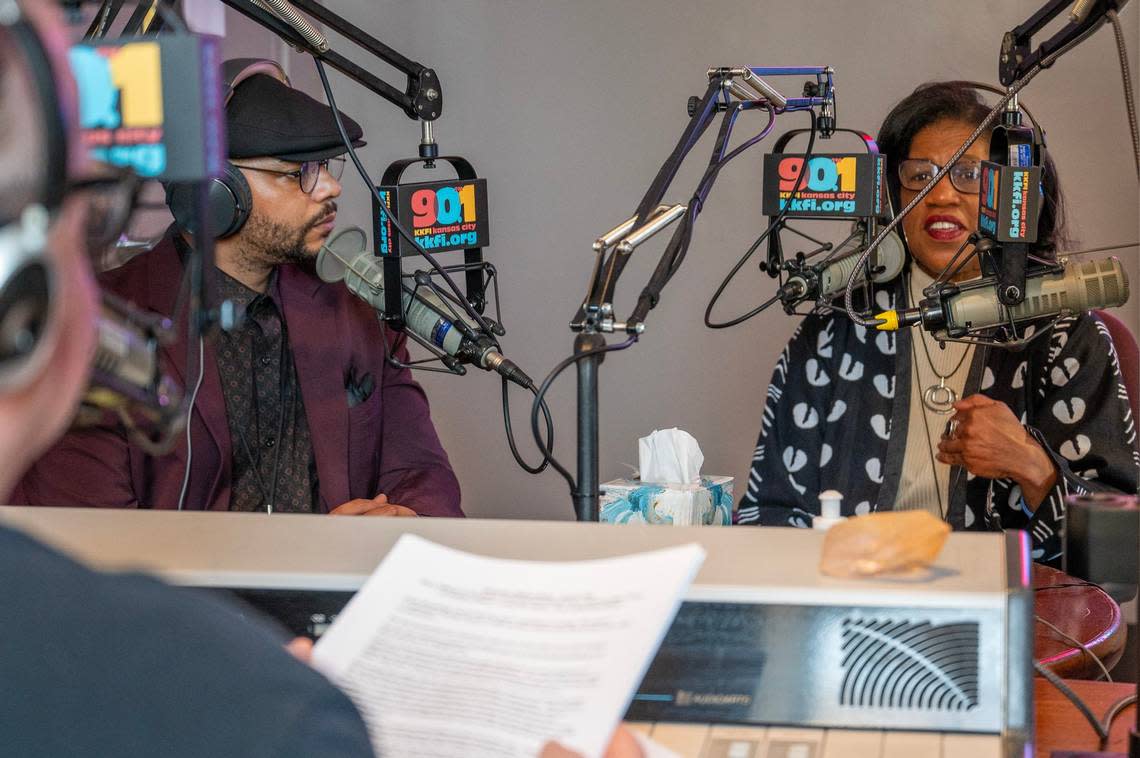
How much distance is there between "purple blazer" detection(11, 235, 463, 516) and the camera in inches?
73.2

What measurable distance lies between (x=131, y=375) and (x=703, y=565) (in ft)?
1.36

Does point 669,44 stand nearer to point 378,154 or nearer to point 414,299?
point 378,154

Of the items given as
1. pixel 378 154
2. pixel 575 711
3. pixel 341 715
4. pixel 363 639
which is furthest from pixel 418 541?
pixel 378 154

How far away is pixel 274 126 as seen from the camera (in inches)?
76.7

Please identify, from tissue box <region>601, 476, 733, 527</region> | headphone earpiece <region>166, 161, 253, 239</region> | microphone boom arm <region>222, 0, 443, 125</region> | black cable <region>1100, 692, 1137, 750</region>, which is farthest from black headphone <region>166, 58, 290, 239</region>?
black cable <region>1100, 692, 1137, 750</region>

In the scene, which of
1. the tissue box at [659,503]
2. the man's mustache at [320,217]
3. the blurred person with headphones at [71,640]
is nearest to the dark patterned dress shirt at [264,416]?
the man's mustache at [320,217]

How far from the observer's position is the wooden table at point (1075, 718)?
40.1 inches

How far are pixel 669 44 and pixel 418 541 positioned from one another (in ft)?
8.16

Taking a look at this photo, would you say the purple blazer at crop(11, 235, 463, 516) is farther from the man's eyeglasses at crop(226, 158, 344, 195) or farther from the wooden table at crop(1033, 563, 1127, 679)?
the wooden table at crop(1033, 563, 1127, 679)

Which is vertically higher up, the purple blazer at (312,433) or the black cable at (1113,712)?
the purple blazer at (312,433)

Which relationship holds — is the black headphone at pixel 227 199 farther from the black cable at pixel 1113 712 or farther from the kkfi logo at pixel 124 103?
the black cable at pixel 1113 712

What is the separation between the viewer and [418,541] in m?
0.86

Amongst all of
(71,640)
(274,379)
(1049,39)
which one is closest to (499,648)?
(71,640)

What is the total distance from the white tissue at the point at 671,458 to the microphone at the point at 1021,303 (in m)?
0.29
